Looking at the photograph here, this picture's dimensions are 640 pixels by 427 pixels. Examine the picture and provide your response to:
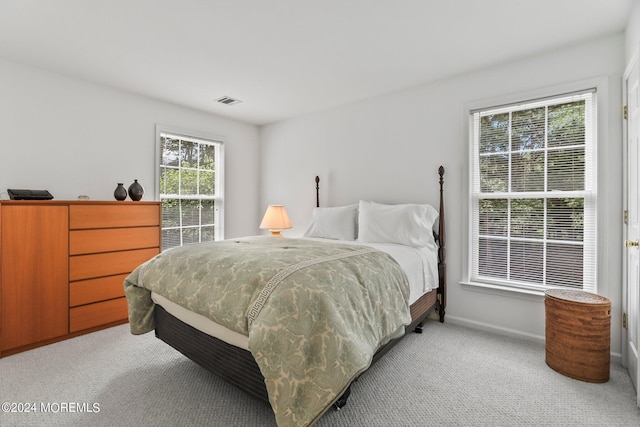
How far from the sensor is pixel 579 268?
2.50 metres

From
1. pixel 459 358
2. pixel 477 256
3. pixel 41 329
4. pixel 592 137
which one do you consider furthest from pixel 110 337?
pixel 592 137

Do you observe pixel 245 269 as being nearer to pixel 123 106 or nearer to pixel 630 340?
pixel 630 340

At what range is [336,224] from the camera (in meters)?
3.45

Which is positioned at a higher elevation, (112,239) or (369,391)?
(112,239)

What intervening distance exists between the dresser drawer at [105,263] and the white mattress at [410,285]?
1053 millimetres

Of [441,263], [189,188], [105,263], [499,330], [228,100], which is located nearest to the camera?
[499,330]

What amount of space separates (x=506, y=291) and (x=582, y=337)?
74cm

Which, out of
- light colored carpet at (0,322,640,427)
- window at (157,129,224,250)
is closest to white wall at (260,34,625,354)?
light colored carpet at (0,322,640,427)

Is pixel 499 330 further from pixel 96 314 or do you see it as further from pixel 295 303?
pixel 96 314

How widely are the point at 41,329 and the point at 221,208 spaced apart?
92.1 inches

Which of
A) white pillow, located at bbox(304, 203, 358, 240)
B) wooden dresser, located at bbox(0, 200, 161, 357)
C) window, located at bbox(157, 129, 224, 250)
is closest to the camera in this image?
wooden dresser, located at bbox(0, 200, 161, 357)

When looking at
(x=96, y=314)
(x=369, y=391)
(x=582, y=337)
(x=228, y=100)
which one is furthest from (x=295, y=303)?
(x=228, y=100)

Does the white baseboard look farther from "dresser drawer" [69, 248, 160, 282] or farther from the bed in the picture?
Answer: "dresser drawer" [69, 248, 160, 282]

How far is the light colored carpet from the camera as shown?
168cm
